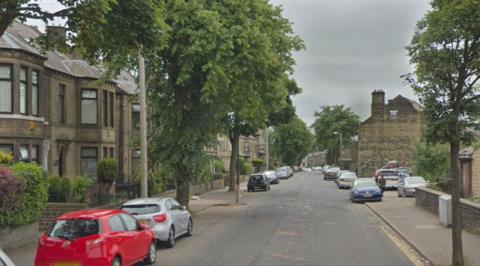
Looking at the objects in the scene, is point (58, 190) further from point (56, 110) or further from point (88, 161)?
point (88, 161)

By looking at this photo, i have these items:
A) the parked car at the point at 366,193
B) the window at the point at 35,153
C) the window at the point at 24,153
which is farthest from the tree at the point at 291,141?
the window at the point at 24,153

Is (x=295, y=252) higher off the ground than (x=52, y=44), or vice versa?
(x=52, y=44)

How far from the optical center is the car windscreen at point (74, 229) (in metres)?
12.1

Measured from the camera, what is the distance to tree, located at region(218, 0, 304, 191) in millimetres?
25312

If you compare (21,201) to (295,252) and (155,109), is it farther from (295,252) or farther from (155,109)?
(155,109)

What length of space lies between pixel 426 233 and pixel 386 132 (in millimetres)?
61418

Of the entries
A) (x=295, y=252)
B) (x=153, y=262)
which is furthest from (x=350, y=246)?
(x=153, y=262)

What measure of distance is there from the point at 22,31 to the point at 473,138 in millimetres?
26162

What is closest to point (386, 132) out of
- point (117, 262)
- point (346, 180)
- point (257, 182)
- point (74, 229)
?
point (346, 180)

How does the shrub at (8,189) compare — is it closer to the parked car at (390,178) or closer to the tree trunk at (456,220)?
the tree trunk at (456,220)

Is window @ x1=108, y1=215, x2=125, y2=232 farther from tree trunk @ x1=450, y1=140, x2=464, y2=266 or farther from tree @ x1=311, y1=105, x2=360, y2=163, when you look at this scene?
tree @ x1=311, y1=105, x2=360, y2=163

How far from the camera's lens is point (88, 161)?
3409cm

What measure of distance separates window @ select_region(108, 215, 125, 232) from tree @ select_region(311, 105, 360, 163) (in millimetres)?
118433

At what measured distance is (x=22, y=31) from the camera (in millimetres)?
32531
